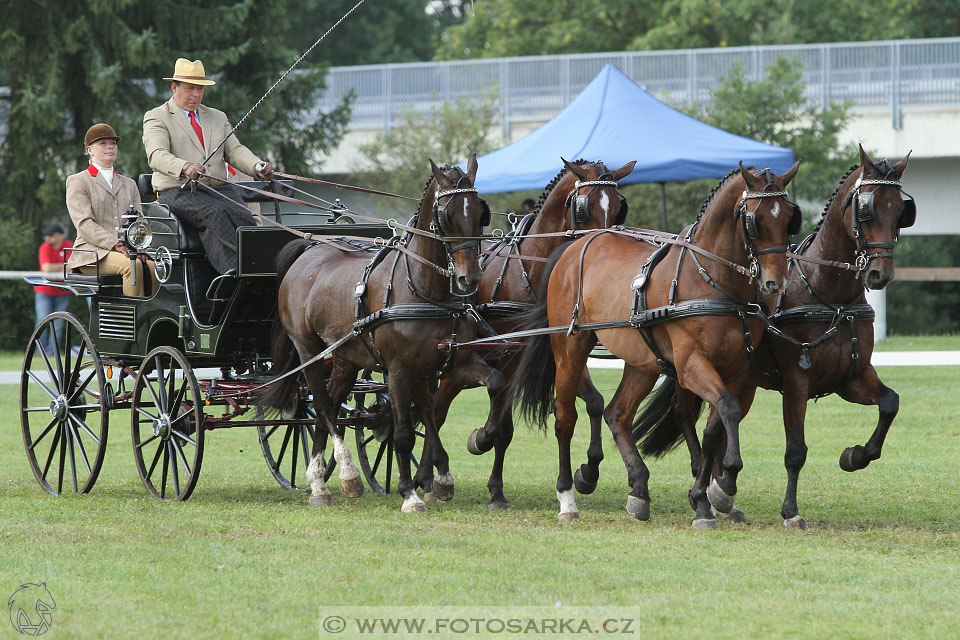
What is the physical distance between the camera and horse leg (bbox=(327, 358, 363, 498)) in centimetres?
Result: 863

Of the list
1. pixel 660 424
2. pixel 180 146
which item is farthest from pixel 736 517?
pixel 180 146

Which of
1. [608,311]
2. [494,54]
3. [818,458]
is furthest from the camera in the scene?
[494,54]

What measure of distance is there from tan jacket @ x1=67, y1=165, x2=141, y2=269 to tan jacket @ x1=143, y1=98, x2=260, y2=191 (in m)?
0.40

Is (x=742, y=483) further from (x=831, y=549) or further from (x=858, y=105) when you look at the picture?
(x=858, y=105)

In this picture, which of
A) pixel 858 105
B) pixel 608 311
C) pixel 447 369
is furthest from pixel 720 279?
pixel 858 105

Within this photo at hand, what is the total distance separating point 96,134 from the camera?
9.69m

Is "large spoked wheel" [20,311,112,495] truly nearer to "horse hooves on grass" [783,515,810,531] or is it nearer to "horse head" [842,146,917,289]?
"horse hooves on grass" [783,515,810,531]

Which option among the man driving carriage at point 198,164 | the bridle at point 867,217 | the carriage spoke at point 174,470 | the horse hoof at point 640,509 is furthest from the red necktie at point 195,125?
the bridle at point 867,217

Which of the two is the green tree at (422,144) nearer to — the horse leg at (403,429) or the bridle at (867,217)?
the horse leg at (403,429)

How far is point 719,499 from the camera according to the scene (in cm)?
760

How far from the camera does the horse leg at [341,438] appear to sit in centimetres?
863

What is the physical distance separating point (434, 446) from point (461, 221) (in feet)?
5.20

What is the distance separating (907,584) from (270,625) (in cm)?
279

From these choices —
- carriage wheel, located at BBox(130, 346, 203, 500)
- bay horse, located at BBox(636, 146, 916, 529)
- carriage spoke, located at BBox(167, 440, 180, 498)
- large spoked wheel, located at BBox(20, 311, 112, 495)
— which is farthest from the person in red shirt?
bay horse, located at BBox(636, 146, 916, 529)
